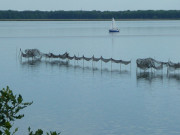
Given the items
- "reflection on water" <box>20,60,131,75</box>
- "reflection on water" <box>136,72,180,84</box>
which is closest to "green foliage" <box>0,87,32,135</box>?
"reflection on water" <box>136,72,180,84</box>

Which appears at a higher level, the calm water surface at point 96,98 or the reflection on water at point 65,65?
the calm water surface at point 96,98

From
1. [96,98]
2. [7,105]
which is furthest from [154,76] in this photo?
[7,105]

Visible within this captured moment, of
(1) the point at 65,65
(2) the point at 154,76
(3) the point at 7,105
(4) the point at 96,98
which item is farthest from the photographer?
(1) the point at 65,65

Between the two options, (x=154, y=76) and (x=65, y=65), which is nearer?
(x=154, y=76)

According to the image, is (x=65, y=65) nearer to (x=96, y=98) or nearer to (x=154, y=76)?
(x=154, y=76)

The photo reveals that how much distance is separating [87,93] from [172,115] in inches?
377

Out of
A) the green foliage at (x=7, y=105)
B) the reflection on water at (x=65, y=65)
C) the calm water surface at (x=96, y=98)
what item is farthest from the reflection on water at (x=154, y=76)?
the green foliage at (x=7, y=105)

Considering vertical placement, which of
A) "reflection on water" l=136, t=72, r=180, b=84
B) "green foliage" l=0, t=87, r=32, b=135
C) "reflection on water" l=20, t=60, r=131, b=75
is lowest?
"reflection on water" l=20, t=60, r=131, b=75

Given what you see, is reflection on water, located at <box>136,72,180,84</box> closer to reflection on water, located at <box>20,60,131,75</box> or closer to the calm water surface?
the calm water surface

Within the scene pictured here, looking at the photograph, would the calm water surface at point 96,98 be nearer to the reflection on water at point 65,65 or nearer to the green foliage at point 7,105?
the reflection on water at point 65,65

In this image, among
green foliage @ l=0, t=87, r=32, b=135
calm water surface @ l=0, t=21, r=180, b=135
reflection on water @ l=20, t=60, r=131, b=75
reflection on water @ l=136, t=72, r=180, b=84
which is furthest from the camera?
reflection on water @ l=20, t=60, r=131, b=75

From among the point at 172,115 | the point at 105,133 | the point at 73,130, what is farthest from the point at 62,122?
the point at 172,115

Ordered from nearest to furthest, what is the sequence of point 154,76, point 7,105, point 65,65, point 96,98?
1. point 7,105
2. point 96,98
3. point 154,76
4. point 65,65

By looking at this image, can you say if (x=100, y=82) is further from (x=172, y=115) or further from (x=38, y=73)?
(x=172, y=115)
